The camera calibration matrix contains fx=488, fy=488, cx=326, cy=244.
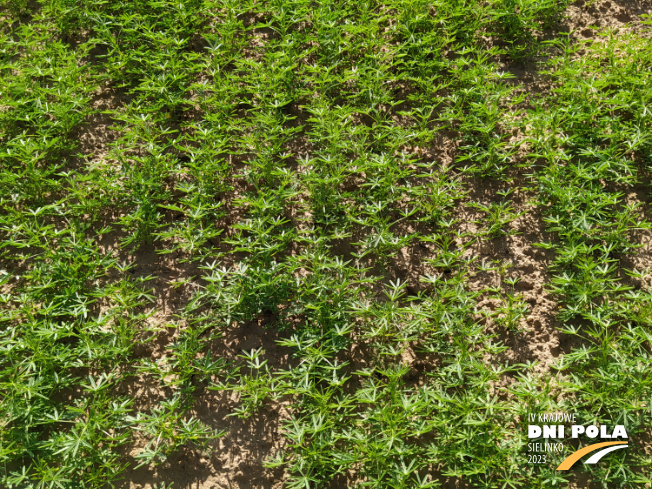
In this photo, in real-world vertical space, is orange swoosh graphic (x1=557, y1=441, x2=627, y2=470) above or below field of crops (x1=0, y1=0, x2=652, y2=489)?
below

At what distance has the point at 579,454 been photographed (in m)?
2.64

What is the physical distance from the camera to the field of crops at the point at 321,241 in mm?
2703

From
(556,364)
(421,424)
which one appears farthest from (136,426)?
(556,364)

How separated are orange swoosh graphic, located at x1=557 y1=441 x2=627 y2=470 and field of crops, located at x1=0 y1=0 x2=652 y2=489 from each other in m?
0.06

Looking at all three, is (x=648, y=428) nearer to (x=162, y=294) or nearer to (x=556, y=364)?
(x=556, y=364)

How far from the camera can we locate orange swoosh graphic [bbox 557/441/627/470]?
103 inches

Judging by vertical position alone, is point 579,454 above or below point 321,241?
below

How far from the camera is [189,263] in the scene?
10.8 ft

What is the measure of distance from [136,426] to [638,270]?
328 cm

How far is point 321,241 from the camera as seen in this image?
125 inches

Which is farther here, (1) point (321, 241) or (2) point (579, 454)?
(1) point (321, 241)

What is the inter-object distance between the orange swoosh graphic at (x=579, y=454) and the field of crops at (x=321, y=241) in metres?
0.06

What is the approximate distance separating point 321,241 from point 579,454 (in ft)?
6.21

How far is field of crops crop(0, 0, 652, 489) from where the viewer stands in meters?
2.70
